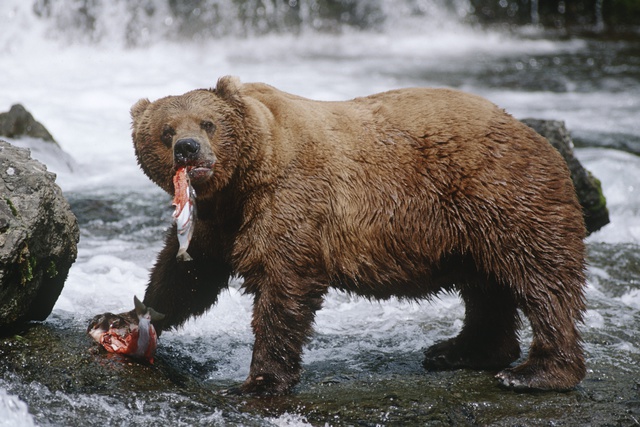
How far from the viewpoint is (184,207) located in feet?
15.6

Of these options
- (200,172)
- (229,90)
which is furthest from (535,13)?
(200,172)

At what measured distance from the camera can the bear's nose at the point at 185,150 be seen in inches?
186

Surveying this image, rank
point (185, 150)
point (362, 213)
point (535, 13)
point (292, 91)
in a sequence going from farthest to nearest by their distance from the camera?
point (535, 13) < point (292, 91) < point (362, 213) < point (185, 150)

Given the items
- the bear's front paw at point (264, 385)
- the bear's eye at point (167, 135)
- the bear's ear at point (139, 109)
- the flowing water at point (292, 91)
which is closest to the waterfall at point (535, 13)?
the flowing water at point (292, 91)

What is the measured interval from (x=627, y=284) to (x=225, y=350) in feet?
11.9

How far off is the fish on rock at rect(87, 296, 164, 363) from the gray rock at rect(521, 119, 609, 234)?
187 inches

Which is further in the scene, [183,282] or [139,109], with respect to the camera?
[183,282]

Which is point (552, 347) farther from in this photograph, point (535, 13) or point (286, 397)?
point (535, 13)

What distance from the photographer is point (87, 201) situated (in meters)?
8.73

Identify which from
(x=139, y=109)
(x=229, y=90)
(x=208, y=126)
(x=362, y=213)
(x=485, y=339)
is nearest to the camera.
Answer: (x=208, y=126)

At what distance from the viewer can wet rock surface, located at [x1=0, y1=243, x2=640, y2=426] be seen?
14.9 feet

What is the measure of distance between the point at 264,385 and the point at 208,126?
59.6 inches

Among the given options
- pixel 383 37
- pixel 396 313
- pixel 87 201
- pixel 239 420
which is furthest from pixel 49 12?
pixel 239 420

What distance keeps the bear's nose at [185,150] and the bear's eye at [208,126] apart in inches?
8.8
